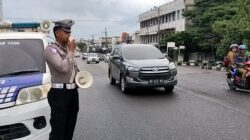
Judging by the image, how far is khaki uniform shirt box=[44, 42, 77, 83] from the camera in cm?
528

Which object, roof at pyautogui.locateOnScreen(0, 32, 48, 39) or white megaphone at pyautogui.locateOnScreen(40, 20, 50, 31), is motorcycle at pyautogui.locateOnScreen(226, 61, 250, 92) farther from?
roof at pyautogui.locateOnScreen(0, 32, 48, 39)

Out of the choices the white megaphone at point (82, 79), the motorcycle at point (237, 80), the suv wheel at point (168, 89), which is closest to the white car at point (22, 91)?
the white megaphone at point (82, 79)

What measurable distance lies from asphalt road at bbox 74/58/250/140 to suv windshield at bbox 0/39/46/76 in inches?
79.7

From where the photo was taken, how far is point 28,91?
5438 millimetres

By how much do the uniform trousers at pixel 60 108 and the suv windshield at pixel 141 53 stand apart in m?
9.46

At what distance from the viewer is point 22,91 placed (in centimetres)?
538

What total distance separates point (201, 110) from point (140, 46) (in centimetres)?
568

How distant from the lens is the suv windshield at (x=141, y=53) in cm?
1500

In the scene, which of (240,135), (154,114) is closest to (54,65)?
(240,135)

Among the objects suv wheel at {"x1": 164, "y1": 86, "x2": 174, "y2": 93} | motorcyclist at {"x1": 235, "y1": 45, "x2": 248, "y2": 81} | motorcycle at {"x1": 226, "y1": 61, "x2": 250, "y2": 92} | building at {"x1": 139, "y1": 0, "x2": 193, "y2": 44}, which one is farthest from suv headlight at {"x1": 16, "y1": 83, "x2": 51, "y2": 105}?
building at {"x1": 139, "y1": 0, "x2": 193, "y2": 44}

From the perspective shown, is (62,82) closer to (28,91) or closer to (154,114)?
(28,91)

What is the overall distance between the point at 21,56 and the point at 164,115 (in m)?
4.70

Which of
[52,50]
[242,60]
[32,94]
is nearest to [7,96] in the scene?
[32,94]

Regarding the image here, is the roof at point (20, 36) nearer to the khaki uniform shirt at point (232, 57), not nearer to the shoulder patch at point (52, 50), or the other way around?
the shoulder patch at point (52, 50)
